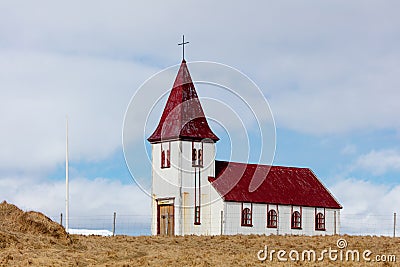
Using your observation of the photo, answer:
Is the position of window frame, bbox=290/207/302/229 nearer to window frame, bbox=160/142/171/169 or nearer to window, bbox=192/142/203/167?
window, bbox=192/142/203/167

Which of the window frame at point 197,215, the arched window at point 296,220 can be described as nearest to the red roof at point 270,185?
the arched window at point 296,220

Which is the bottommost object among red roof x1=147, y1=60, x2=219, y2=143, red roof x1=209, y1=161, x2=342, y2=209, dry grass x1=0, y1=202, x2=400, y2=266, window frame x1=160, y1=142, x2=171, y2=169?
dry grass x1=0, y1=202, x2=400, y2=266

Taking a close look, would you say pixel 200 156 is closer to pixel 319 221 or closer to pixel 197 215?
pixel 197 215

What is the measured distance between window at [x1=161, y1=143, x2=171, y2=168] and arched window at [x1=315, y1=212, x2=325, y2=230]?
1239 cm

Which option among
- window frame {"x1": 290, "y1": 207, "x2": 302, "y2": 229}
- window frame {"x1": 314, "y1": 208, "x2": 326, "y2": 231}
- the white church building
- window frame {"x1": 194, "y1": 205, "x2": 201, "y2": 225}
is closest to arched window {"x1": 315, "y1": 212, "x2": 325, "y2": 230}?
window frame {"x1": 314, "y1": 208, "x2": 326, "y2": 231}

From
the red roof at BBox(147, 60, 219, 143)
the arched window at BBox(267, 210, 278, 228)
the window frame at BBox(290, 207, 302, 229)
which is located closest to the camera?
the red roof at BBox(147, 60, 219, 143)

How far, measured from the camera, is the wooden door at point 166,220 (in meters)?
60.8

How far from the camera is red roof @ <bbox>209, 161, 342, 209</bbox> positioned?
62.2 m

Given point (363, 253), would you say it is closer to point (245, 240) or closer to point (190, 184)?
point (245, 240)

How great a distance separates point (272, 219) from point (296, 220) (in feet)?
7.59

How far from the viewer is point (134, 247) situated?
42906 mm

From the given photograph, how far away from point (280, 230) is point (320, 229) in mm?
4067

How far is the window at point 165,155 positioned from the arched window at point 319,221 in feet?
40.6

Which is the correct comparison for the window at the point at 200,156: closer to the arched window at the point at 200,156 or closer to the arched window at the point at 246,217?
the arched window at the point at 200,156
